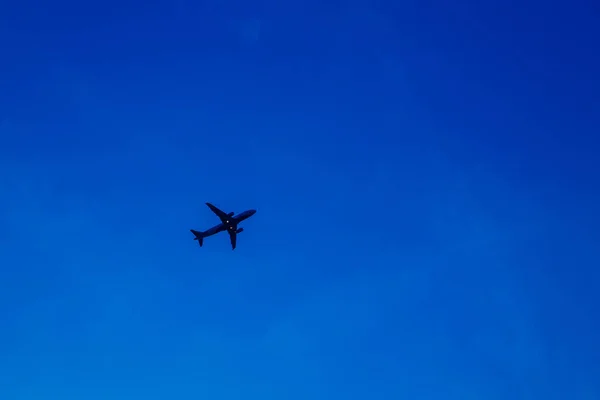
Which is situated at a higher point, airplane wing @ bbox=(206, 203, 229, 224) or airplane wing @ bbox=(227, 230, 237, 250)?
airplane wing @ bbox=(206, 203, 229, 224)

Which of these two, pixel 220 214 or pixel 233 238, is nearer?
pixel 220 214

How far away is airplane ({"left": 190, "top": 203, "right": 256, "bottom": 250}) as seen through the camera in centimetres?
13888

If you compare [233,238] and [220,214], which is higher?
[220,214]

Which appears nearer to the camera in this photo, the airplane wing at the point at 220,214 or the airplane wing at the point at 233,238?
the airplane wing at the point at 220,214

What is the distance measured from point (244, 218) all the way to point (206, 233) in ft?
37.3

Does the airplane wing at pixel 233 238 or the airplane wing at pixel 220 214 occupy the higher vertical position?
the airplane wing at pixel 220 214

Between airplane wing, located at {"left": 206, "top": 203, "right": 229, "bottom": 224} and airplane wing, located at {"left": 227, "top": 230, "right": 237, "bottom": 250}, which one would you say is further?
airplane wing, located at {"left": 227, "top": 230, "right": 237, "bottom": 250}

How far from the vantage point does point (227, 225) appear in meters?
141

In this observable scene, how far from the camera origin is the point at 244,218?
467 ft

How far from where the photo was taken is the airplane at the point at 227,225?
456ft

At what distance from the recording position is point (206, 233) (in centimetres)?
14550
